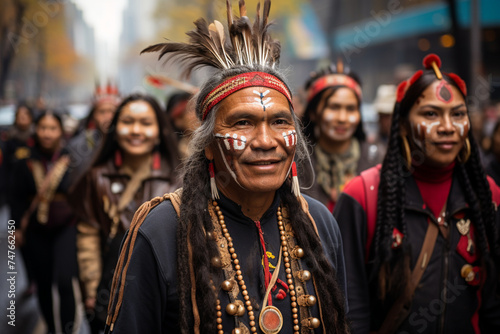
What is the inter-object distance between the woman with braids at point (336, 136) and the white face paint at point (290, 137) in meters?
2.42

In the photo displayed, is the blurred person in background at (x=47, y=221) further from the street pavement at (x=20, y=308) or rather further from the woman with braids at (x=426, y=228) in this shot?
the woman with braids at (x=426, y=228)

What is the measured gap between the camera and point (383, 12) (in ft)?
57.2

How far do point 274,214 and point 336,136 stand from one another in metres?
2.66

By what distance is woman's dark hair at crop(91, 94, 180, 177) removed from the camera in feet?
15.0

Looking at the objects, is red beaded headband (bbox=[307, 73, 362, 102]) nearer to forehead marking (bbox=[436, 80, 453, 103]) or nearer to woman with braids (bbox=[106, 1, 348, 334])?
forehead marking (bbox=[436, 80, 453, 103])

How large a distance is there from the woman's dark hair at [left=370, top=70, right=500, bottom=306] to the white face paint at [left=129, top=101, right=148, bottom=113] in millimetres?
2306

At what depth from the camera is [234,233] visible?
2.24 m

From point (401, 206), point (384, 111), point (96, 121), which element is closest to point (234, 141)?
point (401, 206)

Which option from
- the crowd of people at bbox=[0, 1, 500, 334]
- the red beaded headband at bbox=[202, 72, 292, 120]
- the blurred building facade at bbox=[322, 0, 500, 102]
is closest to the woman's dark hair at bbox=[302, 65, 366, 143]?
the crowd of people at bbox=[0, 1, 500, 334]

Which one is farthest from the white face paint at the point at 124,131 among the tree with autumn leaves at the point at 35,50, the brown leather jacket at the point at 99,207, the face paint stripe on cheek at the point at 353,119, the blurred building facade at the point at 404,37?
the blurred building facade at the point at 404,37

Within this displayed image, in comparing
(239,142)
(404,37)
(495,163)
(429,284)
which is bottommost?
(429,284)

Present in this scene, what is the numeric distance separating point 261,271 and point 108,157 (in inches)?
110

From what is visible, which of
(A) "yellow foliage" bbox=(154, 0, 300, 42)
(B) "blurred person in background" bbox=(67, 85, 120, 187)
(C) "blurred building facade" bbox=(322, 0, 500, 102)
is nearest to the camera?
(B) "blurred person in background" bbox=(67, 85, 120, 187)

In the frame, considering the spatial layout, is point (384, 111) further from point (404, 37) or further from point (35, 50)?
point (35, 50)
